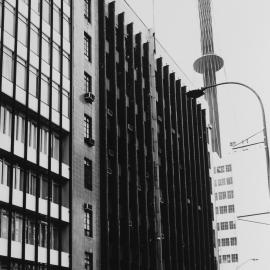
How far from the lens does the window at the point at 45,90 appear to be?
33.7 m

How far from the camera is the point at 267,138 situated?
16672 mm

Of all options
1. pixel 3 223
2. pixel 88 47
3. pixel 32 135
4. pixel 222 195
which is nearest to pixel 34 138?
pixel 32 135

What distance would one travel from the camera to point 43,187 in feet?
107

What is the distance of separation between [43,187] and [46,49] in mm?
→ 8490

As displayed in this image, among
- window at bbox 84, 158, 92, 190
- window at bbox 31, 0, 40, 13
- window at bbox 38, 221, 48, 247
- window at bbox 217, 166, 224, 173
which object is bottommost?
window at bbox 38, 221, 48, 247

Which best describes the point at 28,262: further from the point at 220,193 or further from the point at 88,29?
the point at 220,193

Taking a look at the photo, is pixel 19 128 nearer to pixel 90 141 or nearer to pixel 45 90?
pixel 45 90

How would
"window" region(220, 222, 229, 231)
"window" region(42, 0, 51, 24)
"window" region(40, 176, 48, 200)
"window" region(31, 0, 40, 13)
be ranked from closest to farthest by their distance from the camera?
1. "window" region(40, 176, 48, 200)
2. "window" region(31, 0, 40, 13)
3. "window" region(42, 0, 51, 24)
4. "window" region(220, 222, 229, 231)

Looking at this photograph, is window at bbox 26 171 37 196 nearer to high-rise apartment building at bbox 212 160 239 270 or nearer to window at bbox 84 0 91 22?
window at bbox 84 0 91 22

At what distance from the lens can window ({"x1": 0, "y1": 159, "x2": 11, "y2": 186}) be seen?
29.2 metres

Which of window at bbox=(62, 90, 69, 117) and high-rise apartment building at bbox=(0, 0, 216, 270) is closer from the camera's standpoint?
high-rise apartment building at bbox=(0, 0, 216, 270)

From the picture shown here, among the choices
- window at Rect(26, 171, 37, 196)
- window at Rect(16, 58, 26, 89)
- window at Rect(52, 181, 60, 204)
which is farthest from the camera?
window at Rect(52, 181, 60, 204)

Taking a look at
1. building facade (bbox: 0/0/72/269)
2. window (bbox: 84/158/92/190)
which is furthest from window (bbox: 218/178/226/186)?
building facade (bbox: 0/0/72/269)

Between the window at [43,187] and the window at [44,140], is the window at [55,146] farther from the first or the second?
the window at [43,187]
